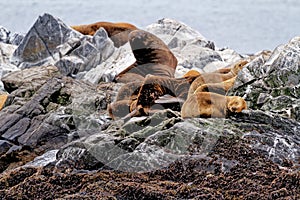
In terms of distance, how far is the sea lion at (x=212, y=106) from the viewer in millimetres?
10781

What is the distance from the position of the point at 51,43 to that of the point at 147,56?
7299 millimetres

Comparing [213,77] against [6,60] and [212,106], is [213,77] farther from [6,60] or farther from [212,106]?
[6,60]

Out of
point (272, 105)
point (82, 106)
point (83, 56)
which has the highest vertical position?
point (272, 105)

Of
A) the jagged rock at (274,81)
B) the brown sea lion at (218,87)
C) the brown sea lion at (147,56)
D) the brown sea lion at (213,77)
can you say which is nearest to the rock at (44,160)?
the brown sea lion at (218,87)

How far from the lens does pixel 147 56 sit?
59.3ft

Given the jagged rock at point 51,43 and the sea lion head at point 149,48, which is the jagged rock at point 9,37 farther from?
the sea lion head at point 149,48

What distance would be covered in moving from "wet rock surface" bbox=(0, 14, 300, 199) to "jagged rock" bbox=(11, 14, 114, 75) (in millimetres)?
6360

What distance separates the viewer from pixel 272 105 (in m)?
12.1

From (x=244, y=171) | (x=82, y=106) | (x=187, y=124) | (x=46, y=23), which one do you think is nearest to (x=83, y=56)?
(x=46, y=23)

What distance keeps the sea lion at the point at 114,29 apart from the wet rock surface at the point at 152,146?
26.5 feet

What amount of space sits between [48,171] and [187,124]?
217cm

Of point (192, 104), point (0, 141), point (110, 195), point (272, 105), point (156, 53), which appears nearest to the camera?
point (110, 195)

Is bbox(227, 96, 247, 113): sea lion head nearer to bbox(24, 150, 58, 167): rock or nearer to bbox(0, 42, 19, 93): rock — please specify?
bbox(24, 150, 58, 167): rock

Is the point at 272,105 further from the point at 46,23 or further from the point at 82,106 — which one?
the point at 46,23
